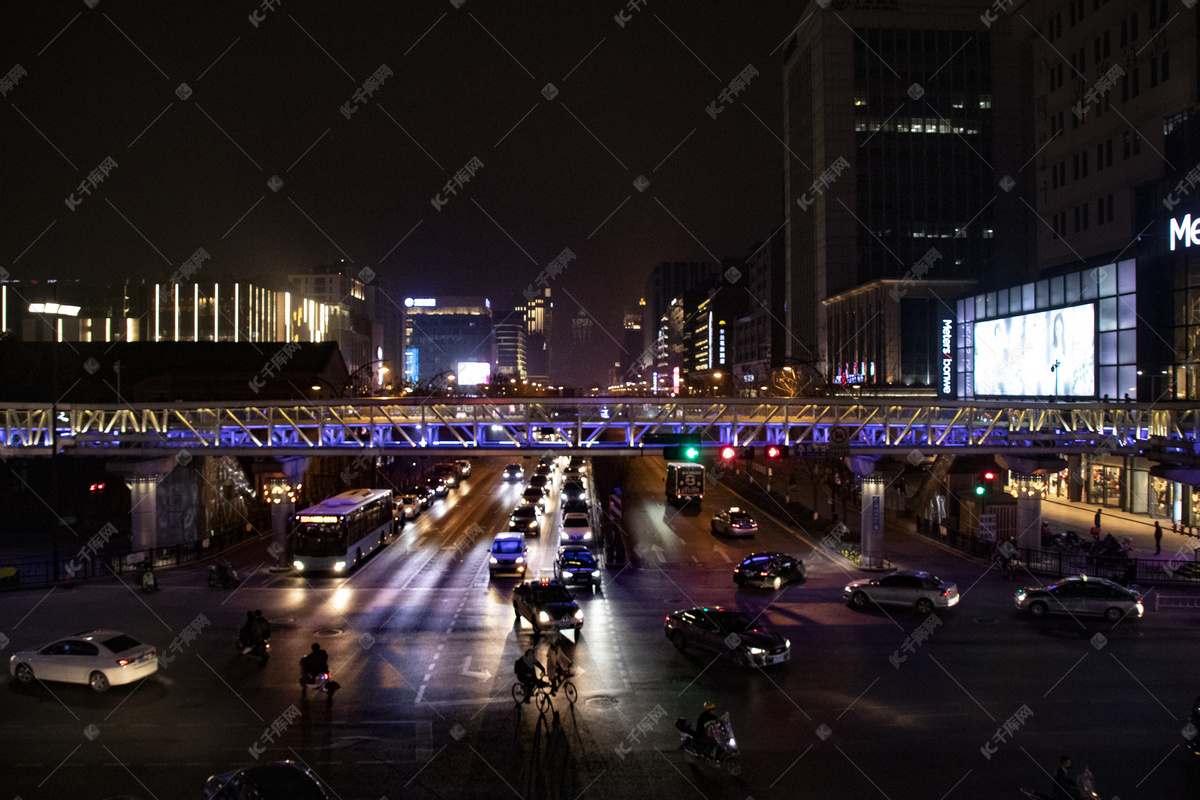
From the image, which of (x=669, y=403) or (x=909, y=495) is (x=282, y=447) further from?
(x=909, y=495)

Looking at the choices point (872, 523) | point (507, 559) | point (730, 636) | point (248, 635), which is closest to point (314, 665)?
point (248, 635)

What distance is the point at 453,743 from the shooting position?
14141 millimetres

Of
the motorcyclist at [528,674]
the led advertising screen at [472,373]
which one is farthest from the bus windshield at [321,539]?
the led advertising screen at [472,373]

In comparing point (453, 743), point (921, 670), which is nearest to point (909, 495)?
point (921, 670)

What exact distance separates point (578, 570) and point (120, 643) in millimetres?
13583

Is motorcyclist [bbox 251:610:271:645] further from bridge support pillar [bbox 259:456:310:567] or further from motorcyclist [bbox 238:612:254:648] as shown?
bridge support pillar [bbox 259:456:310:567]

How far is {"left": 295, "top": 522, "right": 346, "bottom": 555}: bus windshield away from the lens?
2941cm

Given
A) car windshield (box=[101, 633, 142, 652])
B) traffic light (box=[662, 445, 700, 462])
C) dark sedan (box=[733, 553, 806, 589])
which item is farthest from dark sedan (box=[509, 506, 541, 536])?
car windshield (box=[101, 633, 142, 652])

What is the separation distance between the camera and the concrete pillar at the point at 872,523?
30641mm

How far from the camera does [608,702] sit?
16.2 m

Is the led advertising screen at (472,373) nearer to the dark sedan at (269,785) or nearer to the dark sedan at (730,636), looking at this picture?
the dark sedan at (730,636)

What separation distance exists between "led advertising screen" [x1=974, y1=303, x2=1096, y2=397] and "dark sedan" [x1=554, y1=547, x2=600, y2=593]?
Answer: 33.4 m

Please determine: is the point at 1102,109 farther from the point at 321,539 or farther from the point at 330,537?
the point at 321,539

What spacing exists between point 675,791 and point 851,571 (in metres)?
19.6
